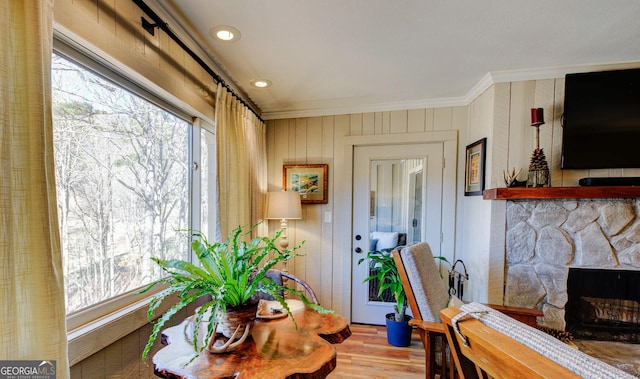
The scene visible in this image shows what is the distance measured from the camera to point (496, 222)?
2027mm

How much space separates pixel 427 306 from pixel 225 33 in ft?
6.83

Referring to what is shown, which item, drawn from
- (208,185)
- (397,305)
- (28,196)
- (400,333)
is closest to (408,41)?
(208,185)

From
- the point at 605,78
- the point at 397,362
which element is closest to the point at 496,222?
the point at 605,78

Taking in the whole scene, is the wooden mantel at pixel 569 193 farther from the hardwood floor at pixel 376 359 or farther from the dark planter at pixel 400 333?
the hardwood floor at pixel 376 359

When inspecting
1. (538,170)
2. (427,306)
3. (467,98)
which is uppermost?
(467,98)

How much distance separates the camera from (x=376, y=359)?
7.24ft

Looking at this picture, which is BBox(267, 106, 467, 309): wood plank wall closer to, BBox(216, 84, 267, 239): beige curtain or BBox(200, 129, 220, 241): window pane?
BBox(216, 84, 267, 239): beige curtain

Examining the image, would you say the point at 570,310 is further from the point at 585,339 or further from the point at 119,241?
the point at 119,241

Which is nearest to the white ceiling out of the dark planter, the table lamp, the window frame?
the window frame

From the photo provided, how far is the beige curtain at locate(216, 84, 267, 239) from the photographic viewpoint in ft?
6.26

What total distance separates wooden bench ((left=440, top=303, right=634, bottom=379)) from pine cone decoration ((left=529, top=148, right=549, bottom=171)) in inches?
62.0

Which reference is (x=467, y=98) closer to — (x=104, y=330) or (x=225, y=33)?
(x=225, y=33)

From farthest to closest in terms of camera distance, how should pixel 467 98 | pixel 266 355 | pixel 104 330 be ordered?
pixel 467 98
pixel 104 330
pixel 266 355

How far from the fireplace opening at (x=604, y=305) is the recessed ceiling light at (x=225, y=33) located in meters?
2.88
